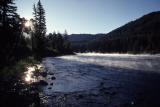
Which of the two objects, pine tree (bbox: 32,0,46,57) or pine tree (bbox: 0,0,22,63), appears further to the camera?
pine tree (bbox: 32,0,46,57)

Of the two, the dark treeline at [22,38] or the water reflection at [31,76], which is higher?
the dark treeline at [22,38]

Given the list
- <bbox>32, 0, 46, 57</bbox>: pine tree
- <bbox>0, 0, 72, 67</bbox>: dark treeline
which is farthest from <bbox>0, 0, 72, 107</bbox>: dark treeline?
<bbox>32, 0, 46, 57</bbox>: pine tree

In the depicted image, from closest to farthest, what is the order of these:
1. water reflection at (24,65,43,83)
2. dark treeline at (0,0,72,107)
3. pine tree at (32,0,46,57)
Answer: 1. dark treeline at (0,0,72,107)
2. water reflection at (24,65,43,83)
3. pine tree at (32,0,46,57)

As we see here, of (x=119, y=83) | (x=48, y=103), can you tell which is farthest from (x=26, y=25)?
(x=48, y=103)

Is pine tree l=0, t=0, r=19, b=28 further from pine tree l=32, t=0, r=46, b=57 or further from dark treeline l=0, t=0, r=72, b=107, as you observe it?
pine tree l=32, t=0, r=46, b=57

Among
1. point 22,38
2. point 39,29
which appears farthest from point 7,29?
point 39,29

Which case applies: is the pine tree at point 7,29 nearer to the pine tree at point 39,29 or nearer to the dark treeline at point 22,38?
the dark treeline at point 22,38

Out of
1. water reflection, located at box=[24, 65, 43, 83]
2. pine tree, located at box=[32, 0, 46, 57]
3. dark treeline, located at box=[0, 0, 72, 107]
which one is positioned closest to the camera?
dark treeline, located at box=[0, 0, 72, 107]

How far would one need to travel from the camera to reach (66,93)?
80.0 feet

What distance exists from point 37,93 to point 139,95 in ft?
33.9

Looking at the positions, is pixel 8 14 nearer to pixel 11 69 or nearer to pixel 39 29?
pixel 11 69

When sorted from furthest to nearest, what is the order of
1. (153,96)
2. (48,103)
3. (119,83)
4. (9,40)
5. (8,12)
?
(8,12) < (9,40) < (119,83) < (153,96) < (48,103)

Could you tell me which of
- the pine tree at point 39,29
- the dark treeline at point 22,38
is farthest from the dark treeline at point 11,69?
the pine tree at point 39,29

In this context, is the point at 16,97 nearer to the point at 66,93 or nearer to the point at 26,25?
the point at 66,93
